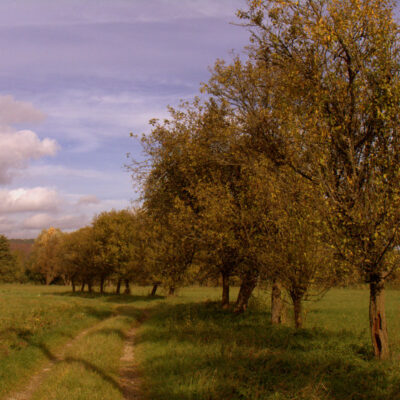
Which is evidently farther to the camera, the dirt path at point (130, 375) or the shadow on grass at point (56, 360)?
the shadow on grass at point (56, 360)

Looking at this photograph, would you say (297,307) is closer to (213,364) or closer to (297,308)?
(297,308)

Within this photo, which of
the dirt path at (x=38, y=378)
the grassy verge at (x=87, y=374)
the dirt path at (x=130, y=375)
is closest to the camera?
the grassy verge at (x=87, y=374)

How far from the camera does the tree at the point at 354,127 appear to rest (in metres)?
10.2

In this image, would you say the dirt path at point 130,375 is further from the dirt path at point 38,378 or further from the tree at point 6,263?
the tree at point 6,263

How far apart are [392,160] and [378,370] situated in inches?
220

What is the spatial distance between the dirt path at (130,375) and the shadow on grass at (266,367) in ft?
1.28

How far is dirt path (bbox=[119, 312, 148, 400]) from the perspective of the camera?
10613 mm

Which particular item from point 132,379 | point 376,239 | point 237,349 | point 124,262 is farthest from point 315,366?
point 124,262

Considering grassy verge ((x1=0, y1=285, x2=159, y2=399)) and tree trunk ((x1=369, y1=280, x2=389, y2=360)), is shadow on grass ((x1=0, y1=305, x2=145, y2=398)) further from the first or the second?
tree trunk ((x1=369, y1=280, x2=389, y2=360))

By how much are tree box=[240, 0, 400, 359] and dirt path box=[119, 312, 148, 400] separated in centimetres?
672

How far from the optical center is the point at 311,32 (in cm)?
1238

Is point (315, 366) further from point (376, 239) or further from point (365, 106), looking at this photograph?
point (365, 106)

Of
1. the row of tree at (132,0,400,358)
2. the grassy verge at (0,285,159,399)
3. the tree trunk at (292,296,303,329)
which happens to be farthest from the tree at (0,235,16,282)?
the tree trunk at (292,296,303,329)

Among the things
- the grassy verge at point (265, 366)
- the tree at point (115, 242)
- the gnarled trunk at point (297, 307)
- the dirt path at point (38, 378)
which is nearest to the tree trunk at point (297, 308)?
the gnarled trunk at point (297, 307)
